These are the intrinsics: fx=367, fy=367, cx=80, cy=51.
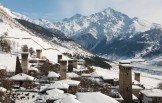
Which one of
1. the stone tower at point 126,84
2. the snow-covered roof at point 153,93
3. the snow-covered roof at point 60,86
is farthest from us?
the snow-covered roof at point 153,93

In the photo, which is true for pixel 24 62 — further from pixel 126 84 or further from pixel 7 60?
pixel 7 60

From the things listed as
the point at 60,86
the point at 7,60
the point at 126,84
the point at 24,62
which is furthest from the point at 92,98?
the point at 7,60

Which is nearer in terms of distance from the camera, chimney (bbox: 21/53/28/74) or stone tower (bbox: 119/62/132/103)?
stone tower (bbox: 119/62/132/103)

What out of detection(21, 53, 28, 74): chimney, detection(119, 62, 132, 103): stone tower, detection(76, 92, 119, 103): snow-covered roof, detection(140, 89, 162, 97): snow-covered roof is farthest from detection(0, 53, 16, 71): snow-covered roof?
detection(76, 92, 119, 103): snow-covered roof

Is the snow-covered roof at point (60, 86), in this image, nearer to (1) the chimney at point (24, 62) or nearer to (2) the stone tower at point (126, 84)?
(2) the stone tower at point (126, 84)

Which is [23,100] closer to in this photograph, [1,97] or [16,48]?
[1,97]

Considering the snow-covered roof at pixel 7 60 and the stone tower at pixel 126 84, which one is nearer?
the stone tower at pixel 126 84

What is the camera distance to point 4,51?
134375mm

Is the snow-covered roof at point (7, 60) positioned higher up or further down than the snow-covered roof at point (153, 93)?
higher up

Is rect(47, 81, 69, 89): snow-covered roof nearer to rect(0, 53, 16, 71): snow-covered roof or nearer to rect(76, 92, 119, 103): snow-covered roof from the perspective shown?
rect(76, 92, 119, 103): snow-covered roof

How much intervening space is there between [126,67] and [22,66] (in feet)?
94.1

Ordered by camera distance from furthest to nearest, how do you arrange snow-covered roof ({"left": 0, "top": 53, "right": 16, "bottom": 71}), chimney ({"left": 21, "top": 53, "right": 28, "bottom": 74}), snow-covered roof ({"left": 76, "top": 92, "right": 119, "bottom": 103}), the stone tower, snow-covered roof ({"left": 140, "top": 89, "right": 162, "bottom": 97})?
1. snow-covered roof ({"left": 0, "top": 53, "right": 16, "bottom": 71})
2. chimney ({"left": 21, "top": 53, "right": 28, "bottom": 74})
3. snow-covered roof ({"left": 140, "top": 89, "right": 162, "bottom": 97})
4. the stone tower
5. snow-covered roof ({"left": 76, "top": 92, "right": 119, "bottom": 103})

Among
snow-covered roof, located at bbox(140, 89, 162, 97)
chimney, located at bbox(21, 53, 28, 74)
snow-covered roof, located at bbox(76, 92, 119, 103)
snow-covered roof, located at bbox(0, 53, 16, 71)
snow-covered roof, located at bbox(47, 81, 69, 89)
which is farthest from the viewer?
snow-covered roof, located at bbox(0, 53, 16, 71)

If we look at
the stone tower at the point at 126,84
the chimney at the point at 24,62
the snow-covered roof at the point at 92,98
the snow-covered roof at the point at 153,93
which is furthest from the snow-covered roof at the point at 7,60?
the snow-covered roof at the point at 92,98
